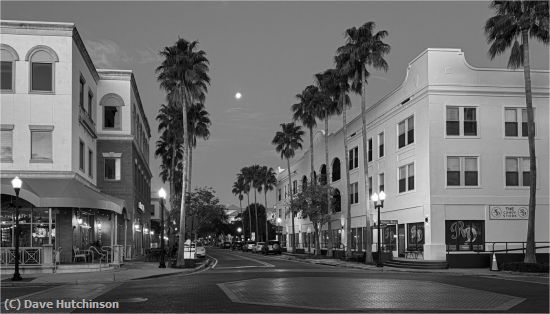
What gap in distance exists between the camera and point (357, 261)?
160 feet

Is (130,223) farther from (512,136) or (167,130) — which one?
(512,136)

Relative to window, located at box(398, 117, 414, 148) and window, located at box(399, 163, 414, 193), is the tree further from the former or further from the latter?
window, located at box(399, 163, 414, 193)

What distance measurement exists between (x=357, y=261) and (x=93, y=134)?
21018mm

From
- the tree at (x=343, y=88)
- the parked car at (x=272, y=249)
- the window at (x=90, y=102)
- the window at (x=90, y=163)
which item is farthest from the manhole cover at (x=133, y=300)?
the parked car at (x=272, y=249)

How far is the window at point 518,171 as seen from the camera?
42.3 m

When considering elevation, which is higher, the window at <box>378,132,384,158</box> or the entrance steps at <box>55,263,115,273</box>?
the window at <box>378,132,384,158</box>

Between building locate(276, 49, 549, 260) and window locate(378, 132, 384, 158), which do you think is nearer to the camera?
building locate(276, 49, 549, 260)

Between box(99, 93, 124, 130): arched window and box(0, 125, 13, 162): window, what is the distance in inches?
548

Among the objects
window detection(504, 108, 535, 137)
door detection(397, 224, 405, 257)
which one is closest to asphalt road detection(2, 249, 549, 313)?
window detection(504, 108, 535, 137)

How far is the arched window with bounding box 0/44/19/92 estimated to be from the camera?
114 ft

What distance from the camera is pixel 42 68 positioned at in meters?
35.4

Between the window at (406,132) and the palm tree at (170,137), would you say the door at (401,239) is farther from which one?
the palm tree at (170,137)

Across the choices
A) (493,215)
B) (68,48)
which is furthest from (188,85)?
(493,215)

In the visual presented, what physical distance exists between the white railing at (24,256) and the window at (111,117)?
17934mm
